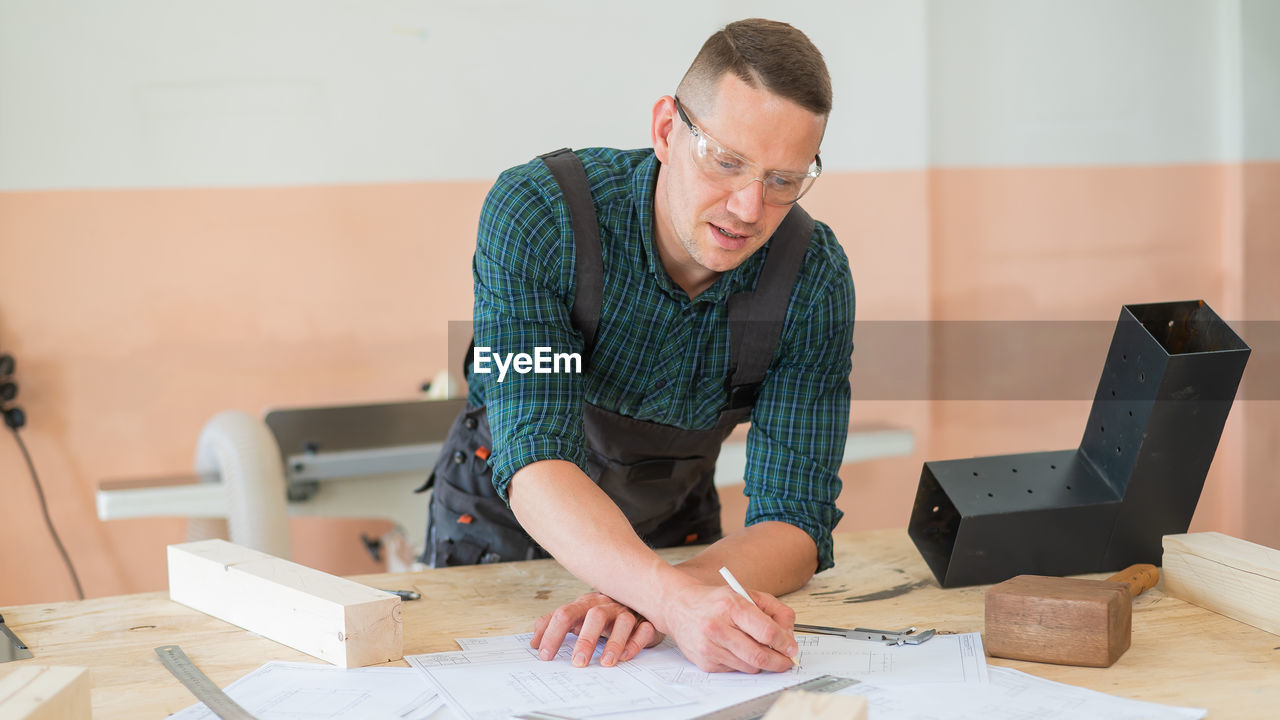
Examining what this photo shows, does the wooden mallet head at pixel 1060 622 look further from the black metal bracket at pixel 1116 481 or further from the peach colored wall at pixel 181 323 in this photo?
the peach colored wall at pixel 181 323

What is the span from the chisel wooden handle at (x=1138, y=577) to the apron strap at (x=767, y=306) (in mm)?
565

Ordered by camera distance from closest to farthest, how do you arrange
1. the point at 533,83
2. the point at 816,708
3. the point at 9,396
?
1. the point at 816,708
2. the point at 9,396
3. the point at 533,83

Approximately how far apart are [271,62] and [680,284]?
1.91 m

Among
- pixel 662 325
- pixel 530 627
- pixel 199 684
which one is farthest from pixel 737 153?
pixel 199 684

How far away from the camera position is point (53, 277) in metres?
2.81

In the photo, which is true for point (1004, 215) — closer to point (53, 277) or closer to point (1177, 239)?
point (1177, 239)

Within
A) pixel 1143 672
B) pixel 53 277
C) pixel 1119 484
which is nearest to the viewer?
pixel 1143 672

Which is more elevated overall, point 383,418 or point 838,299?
point 838,299

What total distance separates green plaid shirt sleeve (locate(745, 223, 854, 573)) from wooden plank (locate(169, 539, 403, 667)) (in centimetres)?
61

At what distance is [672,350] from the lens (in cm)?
156

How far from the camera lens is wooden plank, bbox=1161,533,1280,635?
1223 millimetres

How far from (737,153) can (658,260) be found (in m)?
0.25

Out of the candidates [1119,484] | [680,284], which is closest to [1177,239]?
[1119,484]

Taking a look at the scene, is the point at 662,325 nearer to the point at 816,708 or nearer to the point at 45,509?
the point at 816,708
